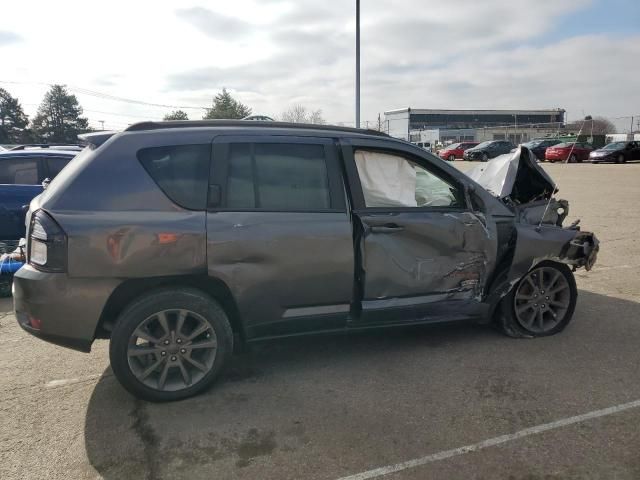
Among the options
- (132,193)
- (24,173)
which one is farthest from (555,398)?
(24,173)

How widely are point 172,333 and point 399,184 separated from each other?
2.09 metres

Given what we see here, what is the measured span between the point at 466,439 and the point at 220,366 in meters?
1.68

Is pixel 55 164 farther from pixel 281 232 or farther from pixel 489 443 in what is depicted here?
pixel 489 443

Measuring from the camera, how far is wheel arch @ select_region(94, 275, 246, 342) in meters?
3.15

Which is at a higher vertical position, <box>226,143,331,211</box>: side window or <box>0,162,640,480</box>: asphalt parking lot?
<box>226,143,331,211</box>: side window

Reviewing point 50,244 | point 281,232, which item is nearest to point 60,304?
point 50,244

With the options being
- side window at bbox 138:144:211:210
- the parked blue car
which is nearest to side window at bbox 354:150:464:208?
side window at bbox 138:144:211:210

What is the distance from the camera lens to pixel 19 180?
718 centimetres

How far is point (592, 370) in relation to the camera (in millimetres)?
3646

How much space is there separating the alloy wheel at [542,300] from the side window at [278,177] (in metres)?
2.04

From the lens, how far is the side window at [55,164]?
733cm

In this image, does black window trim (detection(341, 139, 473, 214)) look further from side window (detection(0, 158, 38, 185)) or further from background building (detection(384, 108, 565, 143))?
background building (detection(384, 108, 565, 143))

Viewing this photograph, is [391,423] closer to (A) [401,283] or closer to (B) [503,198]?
(A) [401,283]

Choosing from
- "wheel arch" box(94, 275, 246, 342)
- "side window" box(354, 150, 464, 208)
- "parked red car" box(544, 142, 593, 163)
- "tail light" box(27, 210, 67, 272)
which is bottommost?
"wheel arch" box(94, 275, 246, 342)
